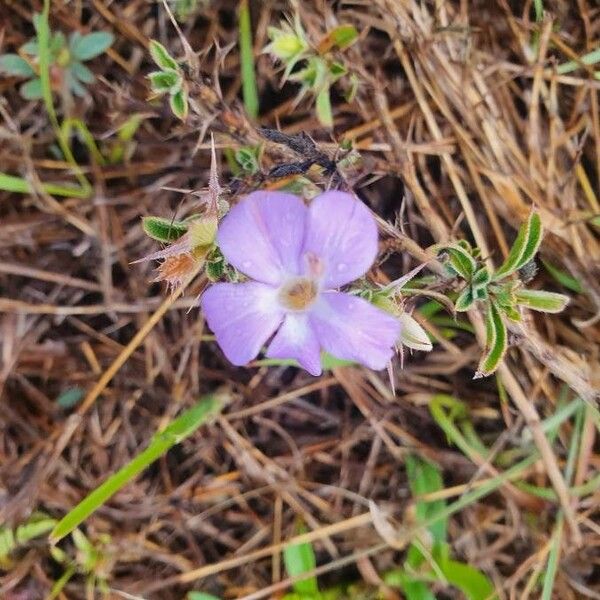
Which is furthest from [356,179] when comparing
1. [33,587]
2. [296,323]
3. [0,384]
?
[33,587]

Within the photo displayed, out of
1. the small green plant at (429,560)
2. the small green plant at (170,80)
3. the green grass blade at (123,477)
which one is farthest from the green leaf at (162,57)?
the small green plant at (429,560)

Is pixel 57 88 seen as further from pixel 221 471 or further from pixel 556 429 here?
pixel 556 429

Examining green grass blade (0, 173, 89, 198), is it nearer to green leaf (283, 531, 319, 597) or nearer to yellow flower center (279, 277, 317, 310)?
yellow flower center (279, 277, 317, 310)

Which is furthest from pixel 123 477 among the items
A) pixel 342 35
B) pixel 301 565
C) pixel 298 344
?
pixel 342 35

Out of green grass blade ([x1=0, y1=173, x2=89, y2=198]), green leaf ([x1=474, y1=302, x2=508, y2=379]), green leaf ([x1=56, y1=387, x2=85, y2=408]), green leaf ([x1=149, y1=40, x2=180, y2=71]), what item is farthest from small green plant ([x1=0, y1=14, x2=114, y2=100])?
green leaf ([x1=474, y1=302, x2=508, y2=379])

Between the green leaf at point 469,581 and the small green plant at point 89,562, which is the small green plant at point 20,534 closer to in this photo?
the small green plant at point 89,562

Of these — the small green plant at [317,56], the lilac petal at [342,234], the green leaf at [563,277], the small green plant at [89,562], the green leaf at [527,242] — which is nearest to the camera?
the lilac petal at [342,234]

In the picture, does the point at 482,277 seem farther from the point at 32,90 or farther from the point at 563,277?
the point at 32,90

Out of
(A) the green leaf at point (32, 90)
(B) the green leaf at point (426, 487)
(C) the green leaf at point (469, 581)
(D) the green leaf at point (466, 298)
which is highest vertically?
(A) the green leaf at point (32, 90)
